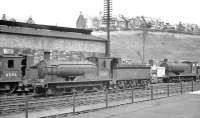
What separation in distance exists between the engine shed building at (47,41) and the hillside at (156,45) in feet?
67.9

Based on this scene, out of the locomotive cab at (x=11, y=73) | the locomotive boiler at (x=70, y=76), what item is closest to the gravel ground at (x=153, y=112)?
the locomotive boiler at (x=70, y=76)

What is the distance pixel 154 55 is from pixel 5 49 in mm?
42692

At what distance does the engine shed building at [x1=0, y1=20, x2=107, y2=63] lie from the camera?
1202 inches

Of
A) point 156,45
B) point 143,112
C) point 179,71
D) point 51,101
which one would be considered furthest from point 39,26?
point 156,45

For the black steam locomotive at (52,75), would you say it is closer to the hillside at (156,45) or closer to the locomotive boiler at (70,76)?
the locomotive boiler at (70,76)

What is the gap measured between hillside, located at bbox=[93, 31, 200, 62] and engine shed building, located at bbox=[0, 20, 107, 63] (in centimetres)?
2070

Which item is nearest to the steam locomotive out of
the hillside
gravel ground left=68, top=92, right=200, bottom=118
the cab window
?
the cab window

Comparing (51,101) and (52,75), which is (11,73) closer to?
(52,75)

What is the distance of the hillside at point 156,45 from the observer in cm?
6397

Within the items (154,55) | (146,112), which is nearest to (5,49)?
(146,112)

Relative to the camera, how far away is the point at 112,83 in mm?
22109

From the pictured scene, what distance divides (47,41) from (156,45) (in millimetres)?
43898

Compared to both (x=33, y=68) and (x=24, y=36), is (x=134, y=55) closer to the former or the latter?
(x=24, y=36)

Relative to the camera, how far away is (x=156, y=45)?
2827 inches
